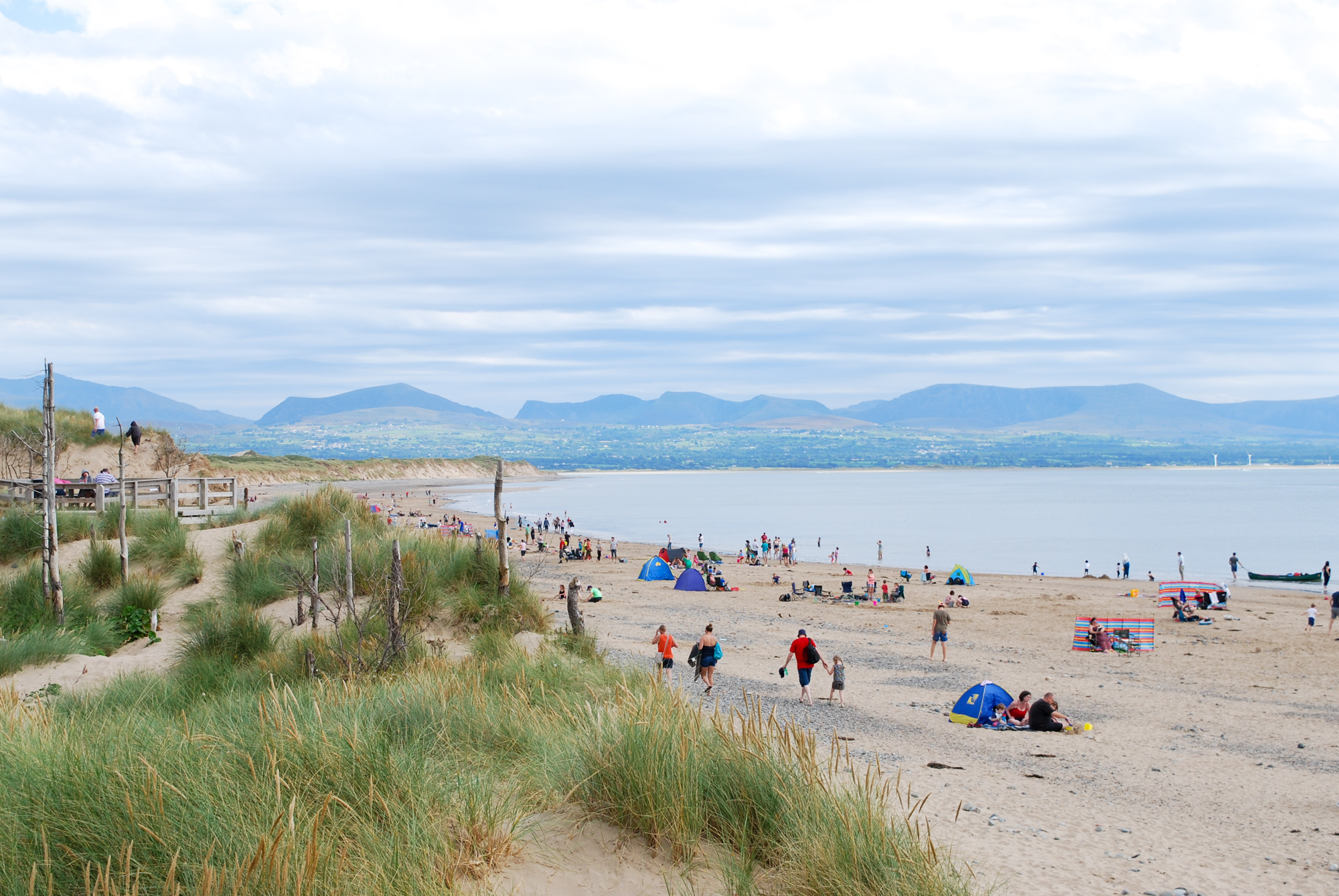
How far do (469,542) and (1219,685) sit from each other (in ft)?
50.1

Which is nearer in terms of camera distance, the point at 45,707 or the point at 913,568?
the point at 45,707

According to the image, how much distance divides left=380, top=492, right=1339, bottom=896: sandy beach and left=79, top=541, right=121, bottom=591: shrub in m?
8.43

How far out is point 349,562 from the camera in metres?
10.9

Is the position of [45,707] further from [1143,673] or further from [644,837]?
[1143,673]

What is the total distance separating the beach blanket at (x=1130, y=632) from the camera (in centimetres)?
2214

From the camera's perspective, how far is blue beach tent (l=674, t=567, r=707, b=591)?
32688 millimetres

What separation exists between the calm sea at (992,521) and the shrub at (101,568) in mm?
38035

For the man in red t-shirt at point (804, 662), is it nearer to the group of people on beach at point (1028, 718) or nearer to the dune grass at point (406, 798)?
the group of people on beach at point (1028, 718)

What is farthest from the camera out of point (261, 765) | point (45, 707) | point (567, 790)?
point (45, 707)

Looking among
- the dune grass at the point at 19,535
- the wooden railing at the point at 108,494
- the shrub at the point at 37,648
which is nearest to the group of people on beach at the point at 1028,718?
the shrub at the point at 37,648

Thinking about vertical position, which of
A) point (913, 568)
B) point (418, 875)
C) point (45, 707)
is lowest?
point (913, 568)

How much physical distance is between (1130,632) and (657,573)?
18076mm

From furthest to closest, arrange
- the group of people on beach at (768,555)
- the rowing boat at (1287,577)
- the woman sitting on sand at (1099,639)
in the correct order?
the group of people on beach at (768,555) < the rowing boat at (1287,577) < the woman sitting on sand at (1099,639)

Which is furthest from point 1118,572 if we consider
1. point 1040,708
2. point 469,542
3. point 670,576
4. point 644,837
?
point 644,837
